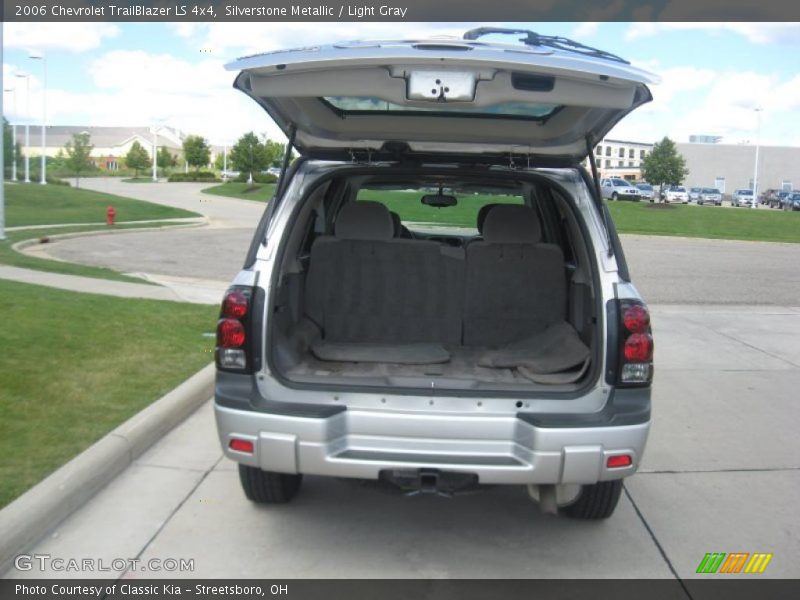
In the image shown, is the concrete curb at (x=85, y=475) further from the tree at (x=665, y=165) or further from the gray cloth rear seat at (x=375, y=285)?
the tree at (x=665, y=165)

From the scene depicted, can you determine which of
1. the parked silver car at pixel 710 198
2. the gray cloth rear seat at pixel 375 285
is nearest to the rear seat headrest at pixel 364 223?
the gray cloth rear seat at pixel 375 285

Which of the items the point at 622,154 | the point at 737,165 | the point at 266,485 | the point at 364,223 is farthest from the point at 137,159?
the point at 266,485

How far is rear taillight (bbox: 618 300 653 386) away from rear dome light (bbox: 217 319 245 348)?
5.58ft

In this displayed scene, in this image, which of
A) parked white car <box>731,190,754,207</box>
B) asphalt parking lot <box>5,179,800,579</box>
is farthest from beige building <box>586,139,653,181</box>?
asphalt parking lot <box>5,179,800,579</box>

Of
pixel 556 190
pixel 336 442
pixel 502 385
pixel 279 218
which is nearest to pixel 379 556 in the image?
pixel 336 442

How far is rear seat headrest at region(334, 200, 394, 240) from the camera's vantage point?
487 cm

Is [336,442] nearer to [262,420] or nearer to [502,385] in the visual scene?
[262,420]

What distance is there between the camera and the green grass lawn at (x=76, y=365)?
15.7 feet

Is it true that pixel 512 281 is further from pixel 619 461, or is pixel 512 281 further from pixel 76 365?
pixel 76 365

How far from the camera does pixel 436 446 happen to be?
3.53 meters

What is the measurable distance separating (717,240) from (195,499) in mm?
25129

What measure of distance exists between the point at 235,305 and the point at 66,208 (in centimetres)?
2802

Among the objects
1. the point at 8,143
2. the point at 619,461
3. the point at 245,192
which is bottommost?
the point at 619,461

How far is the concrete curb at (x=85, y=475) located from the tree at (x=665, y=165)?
51314 mm
